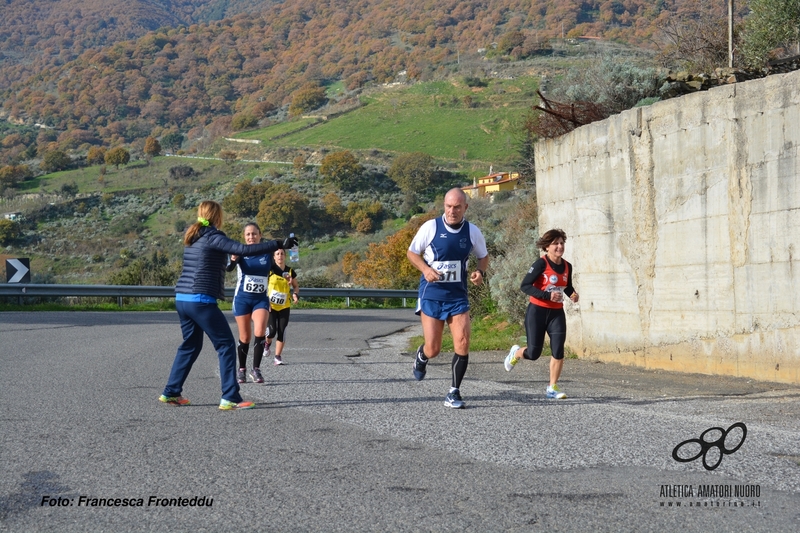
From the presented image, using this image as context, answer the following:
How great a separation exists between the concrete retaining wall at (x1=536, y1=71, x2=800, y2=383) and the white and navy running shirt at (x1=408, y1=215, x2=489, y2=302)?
133 inches

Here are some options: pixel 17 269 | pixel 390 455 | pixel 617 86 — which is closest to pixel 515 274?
pixel 617 86

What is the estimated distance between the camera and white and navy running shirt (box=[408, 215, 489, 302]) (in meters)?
8.21

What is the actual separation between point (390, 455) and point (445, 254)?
110 inches

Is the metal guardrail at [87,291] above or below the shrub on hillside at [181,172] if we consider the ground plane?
below

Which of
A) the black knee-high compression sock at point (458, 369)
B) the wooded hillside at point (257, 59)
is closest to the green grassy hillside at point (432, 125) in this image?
the wooded hillside at point (257, 59)

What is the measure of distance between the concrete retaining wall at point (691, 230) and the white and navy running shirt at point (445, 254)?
338cm

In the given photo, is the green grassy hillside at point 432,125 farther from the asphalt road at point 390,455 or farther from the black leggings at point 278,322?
the asphalt road at point 390,455

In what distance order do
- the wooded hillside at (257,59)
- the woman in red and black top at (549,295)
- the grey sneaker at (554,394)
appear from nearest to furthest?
the grey sneaker at (554,394) → the woman in red and black top at (549,295) → the wooded hillside at (257,59)

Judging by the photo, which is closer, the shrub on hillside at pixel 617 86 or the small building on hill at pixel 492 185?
the shrub on hillside at pixel 617 86

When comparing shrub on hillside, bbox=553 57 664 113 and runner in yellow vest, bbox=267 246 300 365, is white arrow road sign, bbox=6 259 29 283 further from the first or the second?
shrub on hillside, bbox=553 57 664 113

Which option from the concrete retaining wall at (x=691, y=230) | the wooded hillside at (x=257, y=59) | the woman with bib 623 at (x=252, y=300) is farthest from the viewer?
the wooded hillside at (x=257, y=59)

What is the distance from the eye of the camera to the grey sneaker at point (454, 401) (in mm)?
7938

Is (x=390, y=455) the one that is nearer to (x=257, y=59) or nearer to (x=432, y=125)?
(x=432, y=125)

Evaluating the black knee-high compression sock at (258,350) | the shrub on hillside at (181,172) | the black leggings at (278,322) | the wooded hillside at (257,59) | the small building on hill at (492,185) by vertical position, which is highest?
the wooded hillside at (257,59)
